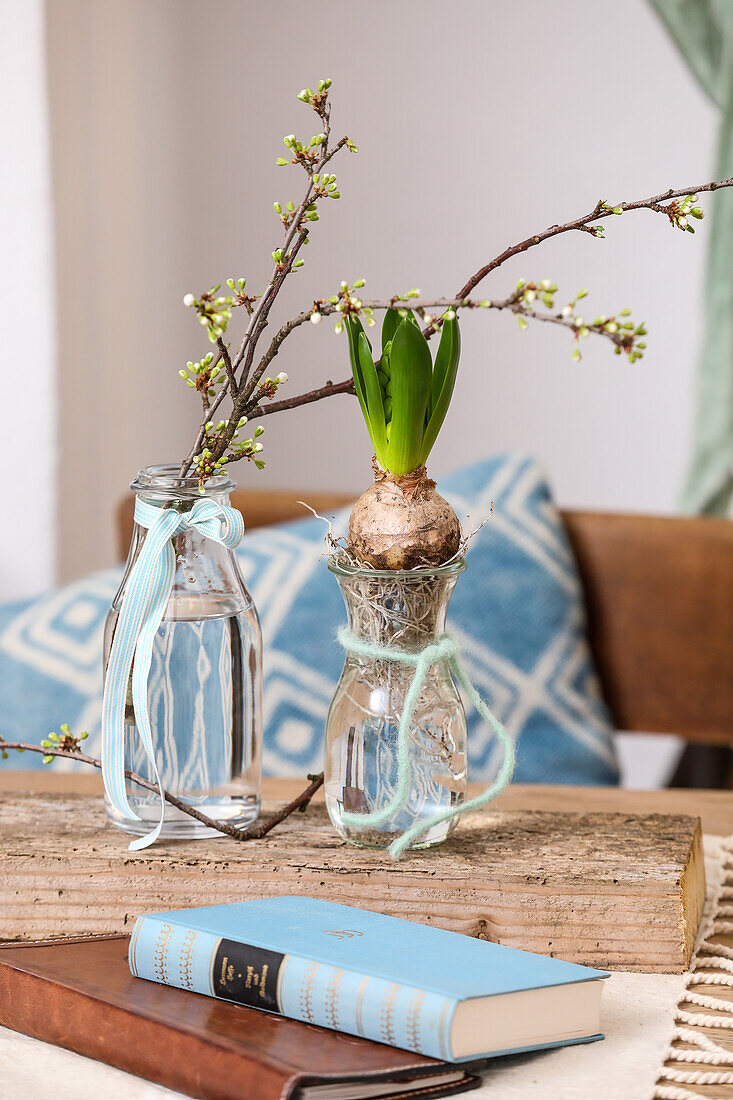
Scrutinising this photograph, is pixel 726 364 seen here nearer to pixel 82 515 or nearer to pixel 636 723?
pixel 636 723

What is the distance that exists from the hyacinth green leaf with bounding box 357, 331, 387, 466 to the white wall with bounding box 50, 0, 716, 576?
148 centimetres

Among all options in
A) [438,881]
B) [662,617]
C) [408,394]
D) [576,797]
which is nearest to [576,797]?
[576,797]

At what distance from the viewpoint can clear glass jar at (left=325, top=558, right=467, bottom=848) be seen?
63cm

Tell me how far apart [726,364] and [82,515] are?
1214 millimetres

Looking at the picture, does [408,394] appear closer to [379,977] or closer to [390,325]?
[390,325]

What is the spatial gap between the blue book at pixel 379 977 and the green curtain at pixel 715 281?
71.0 inches

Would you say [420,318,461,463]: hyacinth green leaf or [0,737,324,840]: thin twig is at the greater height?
[420,318,461,463]: hyacinth green leaf

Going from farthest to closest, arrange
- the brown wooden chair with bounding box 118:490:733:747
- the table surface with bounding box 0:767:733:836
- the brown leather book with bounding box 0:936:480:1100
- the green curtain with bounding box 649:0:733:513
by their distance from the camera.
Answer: the green curtain with bounding box 649:0:733:513 < the brown wooden chair with bounding box 118:490:733:747 < the table surface with bounding box 0:767:733:836 < the brown leather book with bounding box 0:936:480:1100

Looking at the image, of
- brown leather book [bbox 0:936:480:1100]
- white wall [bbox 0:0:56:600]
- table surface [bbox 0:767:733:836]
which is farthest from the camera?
white wall [bbox 0:0:56:600]

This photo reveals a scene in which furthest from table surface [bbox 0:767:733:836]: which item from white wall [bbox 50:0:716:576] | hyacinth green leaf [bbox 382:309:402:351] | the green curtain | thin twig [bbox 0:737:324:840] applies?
the green curtain

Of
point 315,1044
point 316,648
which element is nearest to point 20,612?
point 316,648

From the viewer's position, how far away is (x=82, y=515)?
6.57 ft

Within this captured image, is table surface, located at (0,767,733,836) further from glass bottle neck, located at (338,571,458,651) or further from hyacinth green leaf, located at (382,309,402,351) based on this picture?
hyacinth green leaf, located at (382,309,402,351)

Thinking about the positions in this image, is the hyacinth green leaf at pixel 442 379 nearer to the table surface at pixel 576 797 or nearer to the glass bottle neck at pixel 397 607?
the glass bottle neck at pixel 397 607
